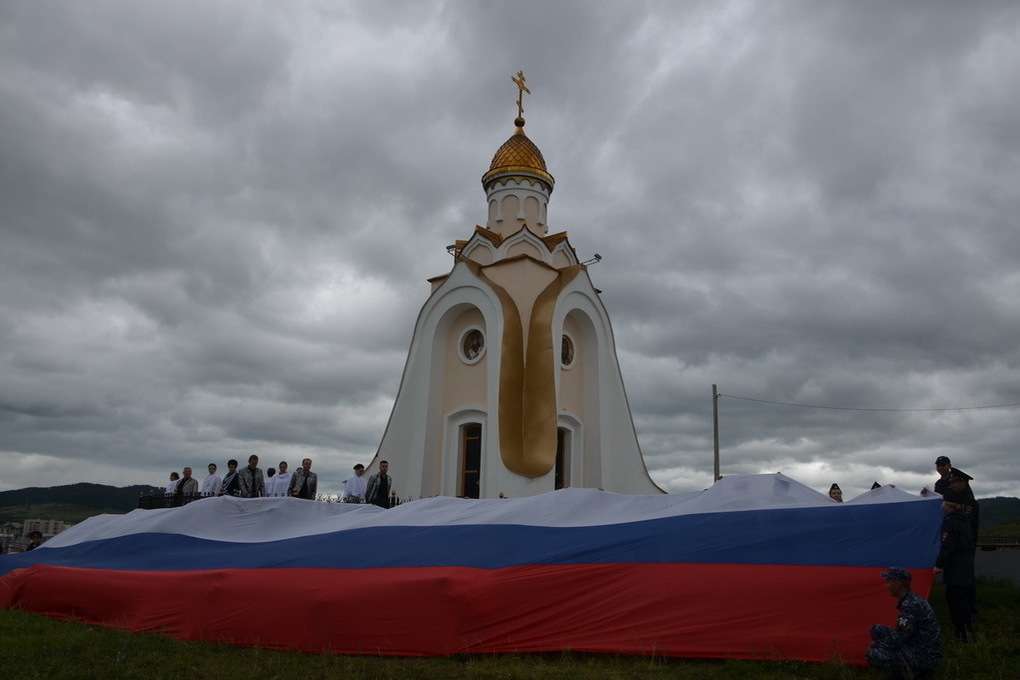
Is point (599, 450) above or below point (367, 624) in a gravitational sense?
above

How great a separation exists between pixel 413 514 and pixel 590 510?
2.26 metres

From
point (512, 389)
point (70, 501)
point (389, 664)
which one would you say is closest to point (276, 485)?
point (512, 389)

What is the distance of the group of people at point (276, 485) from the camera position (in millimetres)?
13844

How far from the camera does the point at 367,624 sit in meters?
7.54

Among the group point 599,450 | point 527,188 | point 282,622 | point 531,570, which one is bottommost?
point 282,622

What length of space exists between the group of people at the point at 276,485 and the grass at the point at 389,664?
572cm

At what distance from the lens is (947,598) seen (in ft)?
24.3

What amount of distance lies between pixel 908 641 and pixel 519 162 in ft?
62.2

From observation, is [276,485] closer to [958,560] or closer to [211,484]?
[211,484]

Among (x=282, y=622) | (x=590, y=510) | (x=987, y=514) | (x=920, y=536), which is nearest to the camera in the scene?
(x=920, y=536)

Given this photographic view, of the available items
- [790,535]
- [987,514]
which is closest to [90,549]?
[790,535]

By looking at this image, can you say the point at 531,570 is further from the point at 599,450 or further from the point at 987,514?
the point at 987,514

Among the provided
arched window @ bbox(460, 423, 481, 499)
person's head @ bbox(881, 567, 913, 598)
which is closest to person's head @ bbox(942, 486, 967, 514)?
person's head @ bbox(881, 567, 913, 598)

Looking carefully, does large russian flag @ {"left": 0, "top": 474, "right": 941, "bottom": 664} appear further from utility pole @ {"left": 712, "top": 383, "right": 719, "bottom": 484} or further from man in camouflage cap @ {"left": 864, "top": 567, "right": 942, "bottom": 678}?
utility pole @ {"left": 712, "top": 383, "right": 719, "bottom": 484}
